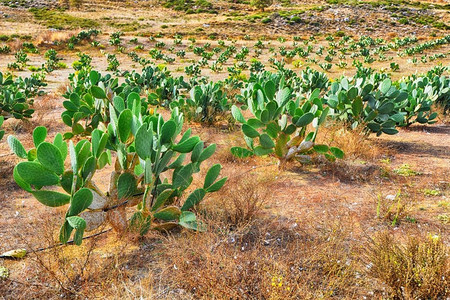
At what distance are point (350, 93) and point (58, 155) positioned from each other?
3451 mm

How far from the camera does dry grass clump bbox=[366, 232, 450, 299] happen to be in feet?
5.14

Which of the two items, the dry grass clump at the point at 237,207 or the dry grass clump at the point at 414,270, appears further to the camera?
the dry grass clump at the point at 237,207

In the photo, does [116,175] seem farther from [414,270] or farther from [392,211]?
[392,211]

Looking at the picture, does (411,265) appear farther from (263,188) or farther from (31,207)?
(31,207)

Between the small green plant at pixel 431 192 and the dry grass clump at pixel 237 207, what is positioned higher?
the dry grass clump at pixel 237 207

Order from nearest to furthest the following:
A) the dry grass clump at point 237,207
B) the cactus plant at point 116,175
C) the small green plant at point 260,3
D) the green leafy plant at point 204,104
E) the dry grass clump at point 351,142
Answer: the cactus plant at point 116,175 < the dry grass clump at point 237,207 < the dry grass clump at point 351,142 < the green leafy plant at point 204,104 < the small green plant at point 260,3

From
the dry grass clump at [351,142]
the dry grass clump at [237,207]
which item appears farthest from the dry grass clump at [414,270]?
the dry grass clump at [351,142]

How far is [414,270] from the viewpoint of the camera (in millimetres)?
1609

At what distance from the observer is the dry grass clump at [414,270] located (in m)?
1.57

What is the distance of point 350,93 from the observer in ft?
13.6

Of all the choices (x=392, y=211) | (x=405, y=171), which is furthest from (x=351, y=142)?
(x=392, y=211)

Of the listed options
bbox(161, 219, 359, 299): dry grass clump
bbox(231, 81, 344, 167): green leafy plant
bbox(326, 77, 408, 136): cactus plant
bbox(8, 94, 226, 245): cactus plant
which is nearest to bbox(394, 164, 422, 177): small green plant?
bbox(231, 81, 344, 167): green leafy plant

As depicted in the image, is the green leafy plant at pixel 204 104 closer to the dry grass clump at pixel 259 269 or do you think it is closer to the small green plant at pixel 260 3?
the dry grass clump at pixel 259 269

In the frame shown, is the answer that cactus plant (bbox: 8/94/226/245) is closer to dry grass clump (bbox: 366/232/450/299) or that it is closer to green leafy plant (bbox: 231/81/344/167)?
dry grass clump (bbox: 366/232/450/299)
